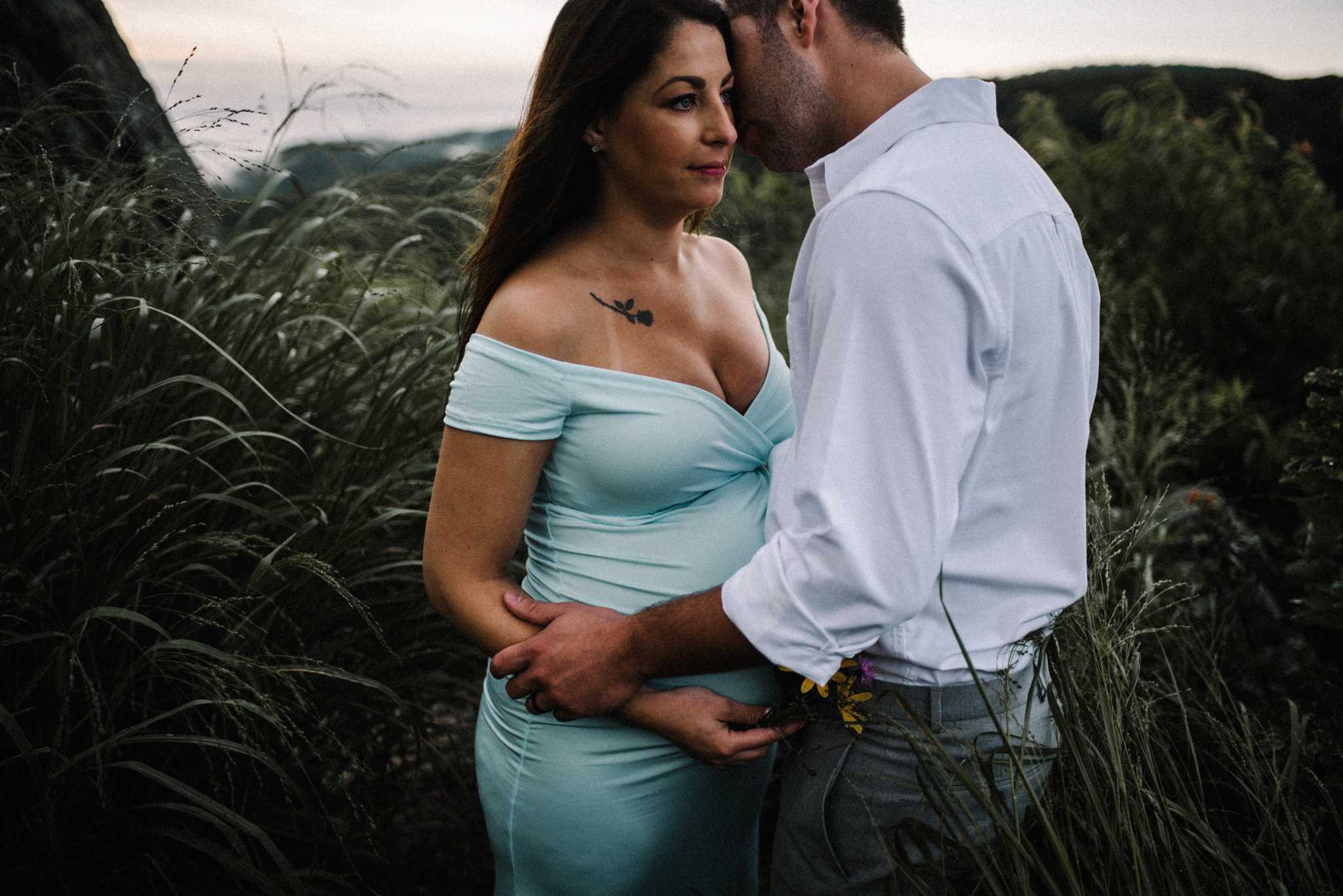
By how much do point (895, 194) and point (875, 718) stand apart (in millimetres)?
797

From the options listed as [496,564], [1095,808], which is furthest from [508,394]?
[1095,808]

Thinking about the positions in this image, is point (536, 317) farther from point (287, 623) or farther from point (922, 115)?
point (287, 623)

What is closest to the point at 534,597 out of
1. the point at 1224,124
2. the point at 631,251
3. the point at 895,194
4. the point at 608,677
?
the point at 608,677

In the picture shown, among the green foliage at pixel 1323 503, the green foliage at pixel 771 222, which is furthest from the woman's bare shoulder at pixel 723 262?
the green foliage at pixel 771 222

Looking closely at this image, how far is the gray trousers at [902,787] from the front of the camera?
1292 mm

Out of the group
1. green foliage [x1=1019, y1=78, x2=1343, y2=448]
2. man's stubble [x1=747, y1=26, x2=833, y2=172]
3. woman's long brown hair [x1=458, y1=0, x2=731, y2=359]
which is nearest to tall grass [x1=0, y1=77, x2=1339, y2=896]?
woman's long brown hair [x1=458, y1=0, x2=731, y2=359]

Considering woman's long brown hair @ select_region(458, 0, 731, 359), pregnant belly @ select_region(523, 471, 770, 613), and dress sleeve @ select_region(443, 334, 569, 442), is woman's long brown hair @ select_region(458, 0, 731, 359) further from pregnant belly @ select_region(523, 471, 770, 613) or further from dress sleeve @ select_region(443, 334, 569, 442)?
pregnant belly @ select_region(523, 471, 770, 613)

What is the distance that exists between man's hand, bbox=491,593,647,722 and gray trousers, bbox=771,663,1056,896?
355mm

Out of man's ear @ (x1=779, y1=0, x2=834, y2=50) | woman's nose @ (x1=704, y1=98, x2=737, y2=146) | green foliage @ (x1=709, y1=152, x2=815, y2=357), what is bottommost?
green foliage @ (x1=709, y1=152, x2=815, y2=357)

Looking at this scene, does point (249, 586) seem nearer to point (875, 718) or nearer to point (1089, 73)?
point (875, 718)

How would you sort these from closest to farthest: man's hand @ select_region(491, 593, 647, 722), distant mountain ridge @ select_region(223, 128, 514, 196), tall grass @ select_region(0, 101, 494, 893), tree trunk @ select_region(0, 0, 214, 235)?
man's hand @ select_region(491, 593, 647, 722), tall grass @ select_region(0, 101, 494, 893), tree trunk @ select_region(0, 0, 214, 235), distant mountain ridge @ select_region(223, 128, 514, 196)

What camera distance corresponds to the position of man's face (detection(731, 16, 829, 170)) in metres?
1.49

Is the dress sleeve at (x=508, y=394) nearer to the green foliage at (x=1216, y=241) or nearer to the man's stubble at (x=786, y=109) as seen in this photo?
the man's stubble at (x=786, y=109)

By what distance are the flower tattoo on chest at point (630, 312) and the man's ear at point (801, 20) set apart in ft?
2.00
